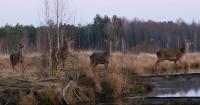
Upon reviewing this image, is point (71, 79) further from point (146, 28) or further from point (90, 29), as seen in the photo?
point (146, 28)

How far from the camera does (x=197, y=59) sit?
37.3 metres

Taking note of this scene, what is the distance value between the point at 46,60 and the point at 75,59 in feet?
A: 6.77

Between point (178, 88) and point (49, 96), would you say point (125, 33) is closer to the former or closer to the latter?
point (178, 88)

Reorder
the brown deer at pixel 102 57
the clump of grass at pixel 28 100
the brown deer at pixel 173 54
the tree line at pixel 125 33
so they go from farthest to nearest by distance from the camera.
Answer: the tree line at pixel 125 33
the brown deer at pixel 173 54
the brown deer at pixel 102 57
the clump of grass at pixel 28 100

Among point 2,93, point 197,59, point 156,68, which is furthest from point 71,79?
point 197,59

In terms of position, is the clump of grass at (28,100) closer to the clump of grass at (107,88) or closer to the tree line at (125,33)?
the clump of grass at (107,88)

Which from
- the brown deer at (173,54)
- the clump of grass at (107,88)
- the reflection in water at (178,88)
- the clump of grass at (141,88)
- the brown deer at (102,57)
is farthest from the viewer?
the brown deer at (173,54)

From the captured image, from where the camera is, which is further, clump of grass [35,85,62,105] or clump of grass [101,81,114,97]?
clump of grass [101,81,114,97]

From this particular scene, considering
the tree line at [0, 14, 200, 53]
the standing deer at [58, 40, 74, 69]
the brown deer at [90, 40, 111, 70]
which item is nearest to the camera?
the standing deer at [58, 40, 74, 69]

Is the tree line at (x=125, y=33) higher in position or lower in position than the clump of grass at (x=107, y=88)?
higher

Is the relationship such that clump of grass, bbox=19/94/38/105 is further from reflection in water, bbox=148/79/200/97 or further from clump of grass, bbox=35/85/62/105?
reflection in water, bbox=148/79/200/97

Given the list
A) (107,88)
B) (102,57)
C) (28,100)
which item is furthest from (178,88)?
(28,100)

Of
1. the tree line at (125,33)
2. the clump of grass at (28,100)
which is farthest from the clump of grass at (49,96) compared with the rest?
the tree line at (125,33)

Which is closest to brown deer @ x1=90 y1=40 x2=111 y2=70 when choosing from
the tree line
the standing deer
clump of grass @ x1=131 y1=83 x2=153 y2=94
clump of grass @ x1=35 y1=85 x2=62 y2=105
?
the standing deer
